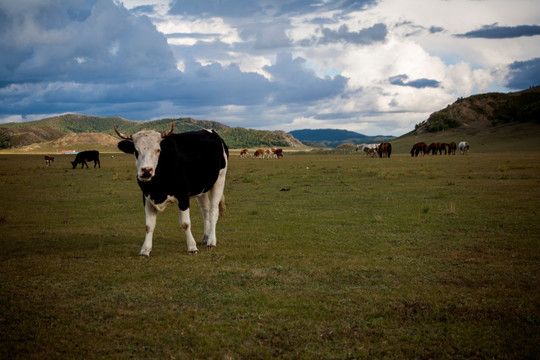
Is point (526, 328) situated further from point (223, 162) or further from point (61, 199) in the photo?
point (61, 199)

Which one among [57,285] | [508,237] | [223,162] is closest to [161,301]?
[57,285]

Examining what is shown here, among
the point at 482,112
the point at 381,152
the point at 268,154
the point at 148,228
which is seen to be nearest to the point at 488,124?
the point at 482,112

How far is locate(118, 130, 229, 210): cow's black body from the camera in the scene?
9.43 m

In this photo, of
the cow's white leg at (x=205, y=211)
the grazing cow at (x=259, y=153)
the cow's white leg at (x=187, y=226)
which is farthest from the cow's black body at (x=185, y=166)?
the grazing cow at (x=259, y=153)

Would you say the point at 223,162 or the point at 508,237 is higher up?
the point at 223,162

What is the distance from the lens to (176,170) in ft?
31.3

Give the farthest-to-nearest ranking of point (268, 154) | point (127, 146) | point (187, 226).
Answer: point (268, 154)
point (187, 226)
point (127, 146)

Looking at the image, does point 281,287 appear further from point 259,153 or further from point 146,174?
point 259,153

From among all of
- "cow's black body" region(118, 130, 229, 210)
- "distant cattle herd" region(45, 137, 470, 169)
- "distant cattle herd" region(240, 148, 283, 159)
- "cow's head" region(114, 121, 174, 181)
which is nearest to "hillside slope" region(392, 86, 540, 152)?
"distant cattle herd" region(45, 137, 470, 169)

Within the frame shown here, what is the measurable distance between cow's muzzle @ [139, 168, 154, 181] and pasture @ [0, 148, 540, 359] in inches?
72.6

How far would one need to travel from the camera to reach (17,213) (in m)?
16.5

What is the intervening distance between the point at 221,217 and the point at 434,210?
7.93 meters

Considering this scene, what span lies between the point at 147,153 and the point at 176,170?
87 centimetres

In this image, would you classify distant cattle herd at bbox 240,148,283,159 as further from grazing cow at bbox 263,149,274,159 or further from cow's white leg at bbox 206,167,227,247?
cow's white leg at bbox 206,167,227,247
